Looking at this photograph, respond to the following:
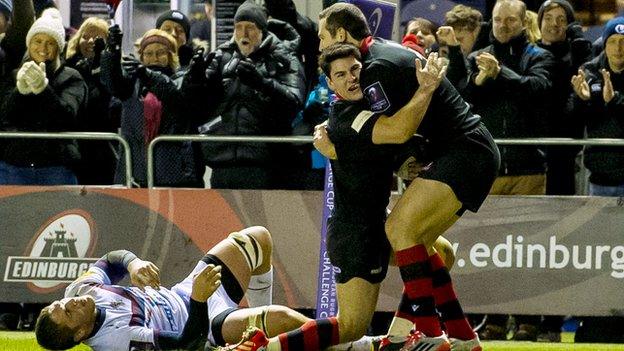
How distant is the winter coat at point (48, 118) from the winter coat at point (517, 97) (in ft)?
10.8

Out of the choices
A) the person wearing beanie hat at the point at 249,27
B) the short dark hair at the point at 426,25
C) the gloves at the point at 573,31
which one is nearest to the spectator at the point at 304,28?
the person wearing beanie hat at the point at 249,27

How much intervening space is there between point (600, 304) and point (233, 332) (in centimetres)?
429

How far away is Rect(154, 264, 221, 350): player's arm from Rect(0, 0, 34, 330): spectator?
4450mm

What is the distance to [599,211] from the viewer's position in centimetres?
1252

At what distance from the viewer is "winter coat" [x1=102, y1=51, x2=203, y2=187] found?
12.6 meters

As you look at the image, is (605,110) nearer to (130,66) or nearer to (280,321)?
(130,66)

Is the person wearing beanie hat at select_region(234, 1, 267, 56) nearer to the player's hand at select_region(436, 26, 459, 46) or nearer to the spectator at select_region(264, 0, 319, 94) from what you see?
the spectator at select_region(264, 0, 319, 94)

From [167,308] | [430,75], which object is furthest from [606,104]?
[167,308]

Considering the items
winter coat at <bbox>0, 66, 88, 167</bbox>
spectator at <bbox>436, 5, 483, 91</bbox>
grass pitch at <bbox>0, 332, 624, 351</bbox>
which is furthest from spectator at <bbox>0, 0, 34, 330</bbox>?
spectator at <bbox>436, 5, 483, 91</bbox>

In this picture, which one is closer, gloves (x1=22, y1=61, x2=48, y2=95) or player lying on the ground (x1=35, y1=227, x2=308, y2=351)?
player lying on the ground (x1=35, y1=227, x2=308, y2=351)

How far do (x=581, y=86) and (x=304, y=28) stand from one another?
2.43 meters

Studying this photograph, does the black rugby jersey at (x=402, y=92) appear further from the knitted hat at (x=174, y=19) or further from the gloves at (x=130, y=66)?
the knitted hat at (x=174, y=19)

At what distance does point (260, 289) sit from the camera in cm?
1024

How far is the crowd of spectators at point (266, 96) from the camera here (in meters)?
12.3
